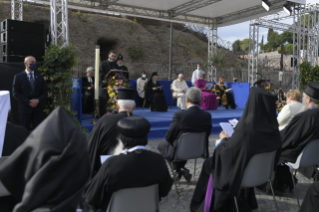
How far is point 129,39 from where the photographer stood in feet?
97.2

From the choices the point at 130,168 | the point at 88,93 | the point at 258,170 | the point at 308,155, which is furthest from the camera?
the point at 88,93

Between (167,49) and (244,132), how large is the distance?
29.0m

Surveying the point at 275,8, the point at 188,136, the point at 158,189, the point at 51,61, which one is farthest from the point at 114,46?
the point at 158,189

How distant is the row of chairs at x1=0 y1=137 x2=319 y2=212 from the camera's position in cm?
246

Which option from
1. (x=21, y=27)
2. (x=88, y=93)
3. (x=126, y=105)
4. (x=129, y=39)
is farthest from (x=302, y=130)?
(x=129, y=39)

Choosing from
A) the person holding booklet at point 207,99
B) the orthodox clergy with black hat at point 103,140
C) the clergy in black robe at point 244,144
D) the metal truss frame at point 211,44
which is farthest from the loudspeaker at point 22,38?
the metal truss frame at point 211,44

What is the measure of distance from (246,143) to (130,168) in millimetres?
1446

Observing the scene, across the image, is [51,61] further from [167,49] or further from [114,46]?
[167,49]

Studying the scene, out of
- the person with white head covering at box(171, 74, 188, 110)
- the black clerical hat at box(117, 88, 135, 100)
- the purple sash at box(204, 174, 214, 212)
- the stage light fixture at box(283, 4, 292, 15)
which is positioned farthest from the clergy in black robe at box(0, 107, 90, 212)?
the stage light fixture at box(283, 4, 292, 15)

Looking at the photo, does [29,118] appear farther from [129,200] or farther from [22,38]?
[129,200]

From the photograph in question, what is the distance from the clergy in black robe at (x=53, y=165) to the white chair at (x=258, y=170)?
233cm

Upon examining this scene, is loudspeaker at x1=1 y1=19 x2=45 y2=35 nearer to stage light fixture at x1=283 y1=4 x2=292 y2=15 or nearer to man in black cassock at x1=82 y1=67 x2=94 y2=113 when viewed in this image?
man in black cassock at x1=82 y1=67 x2=94 y2=113

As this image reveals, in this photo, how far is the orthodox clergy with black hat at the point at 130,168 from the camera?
2404 mm

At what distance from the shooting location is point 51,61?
7.20 metres
